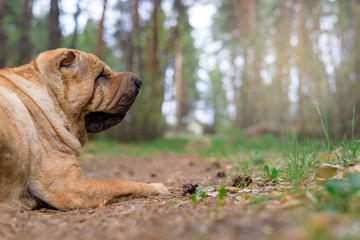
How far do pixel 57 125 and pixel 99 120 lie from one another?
2.02 ft

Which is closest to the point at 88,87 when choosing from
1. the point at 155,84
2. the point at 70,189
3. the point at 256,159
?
the point at 70,189

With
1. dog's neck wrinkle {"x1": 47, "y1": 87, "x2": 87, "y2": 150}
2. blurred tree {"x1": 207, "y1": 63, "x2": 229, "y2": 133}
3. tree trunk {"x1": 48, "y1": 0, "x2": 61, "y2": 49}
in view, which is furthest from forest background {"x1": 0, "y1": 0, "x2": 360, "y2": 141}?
blurred tree {"x1": 207, "y1": 63, "x2": 229, "y2": 133}

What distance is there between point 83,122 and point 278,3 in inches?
863

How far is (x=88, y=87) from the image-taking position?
3238 mm

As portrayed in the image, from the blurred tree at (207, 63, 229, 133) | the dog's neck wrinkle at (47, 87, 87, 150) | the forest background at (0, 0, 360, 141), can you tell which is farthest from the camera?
the blurred tree at (207, 63, 229, 133)

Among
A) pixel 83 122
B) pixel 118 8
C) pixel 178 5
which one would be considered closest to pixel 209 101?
pixel 118 8

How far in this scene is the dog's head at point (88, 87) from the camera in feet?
10.3

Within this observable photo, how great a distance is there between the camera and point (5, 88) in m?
2.88

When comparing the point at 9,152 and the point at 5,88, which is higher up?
the point at 5,88

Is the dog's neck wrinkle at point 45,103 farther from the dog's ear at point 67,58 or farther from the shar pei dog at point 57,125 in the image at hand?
the dog's ear at point 67,58

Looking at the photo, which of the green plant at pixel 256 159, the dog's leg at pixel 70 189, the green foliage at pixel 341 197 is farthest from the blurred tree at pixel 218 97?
the green foliage at pixel 341 197

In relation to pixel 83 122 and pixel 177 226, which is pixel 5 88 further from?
pixel 177 226

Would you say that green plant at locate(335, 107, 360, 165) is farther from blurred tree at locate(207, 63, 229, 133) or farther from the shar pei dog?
blurred tree at locate(207, 63, 229, 133)

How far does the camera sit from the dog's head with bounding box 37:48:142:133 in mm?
3137
